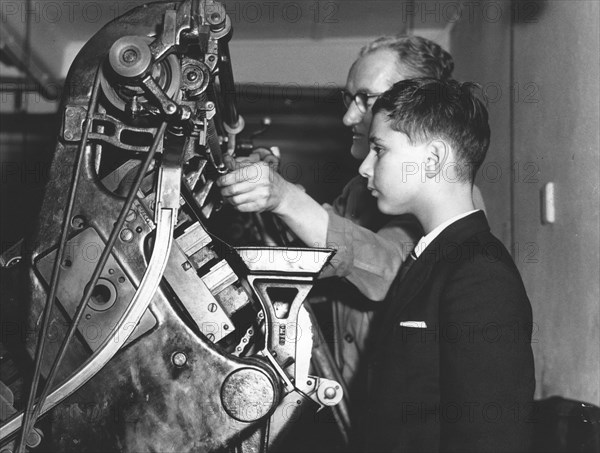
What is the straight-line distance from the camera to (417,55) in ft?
6.22

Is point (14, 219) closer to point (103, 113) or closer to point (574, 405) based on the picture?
point (103, 113)

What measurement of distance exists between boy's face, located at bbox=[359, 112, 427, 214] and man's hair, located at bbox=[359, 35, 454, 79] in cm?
51

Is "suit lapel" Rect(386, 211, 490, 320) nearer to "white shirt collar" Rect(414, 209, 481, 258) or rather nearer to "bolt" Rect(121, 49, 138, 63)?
"white shirt collar" Rect(414, 209, 481, 258)

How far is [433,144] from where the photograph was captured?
1.40 metres

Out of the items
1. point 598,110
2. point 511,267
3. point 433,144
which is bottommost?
point 511,267

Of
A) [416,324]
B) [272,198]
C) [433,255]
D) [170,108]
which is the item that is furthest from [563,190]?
[170,108]

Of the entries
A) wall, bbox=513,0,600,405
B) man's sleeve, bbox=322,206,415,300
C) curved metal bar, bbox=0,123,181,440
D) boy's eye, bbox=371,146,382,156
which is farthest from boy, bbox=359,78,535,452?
curved metal bar, bbox=0,123,181,440

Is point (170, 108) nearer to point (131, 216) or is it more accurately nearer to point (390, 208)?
point (131, 216)

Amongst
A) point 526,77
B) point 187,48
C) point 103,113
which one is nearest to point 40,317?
point 103,113

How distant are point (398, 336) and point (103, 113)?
27.9 inches

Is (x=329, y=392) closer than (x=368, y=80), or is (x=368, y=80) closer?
(x=329, y=392)

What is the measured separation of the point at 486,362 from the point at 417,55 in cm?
109

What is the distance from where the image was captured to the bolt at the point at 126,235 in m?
1.12

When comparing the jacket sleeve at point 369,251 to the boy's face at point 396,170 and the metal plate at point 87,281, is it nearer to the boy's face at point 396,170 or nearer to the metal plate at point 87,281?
the boy's face at point 396,170
